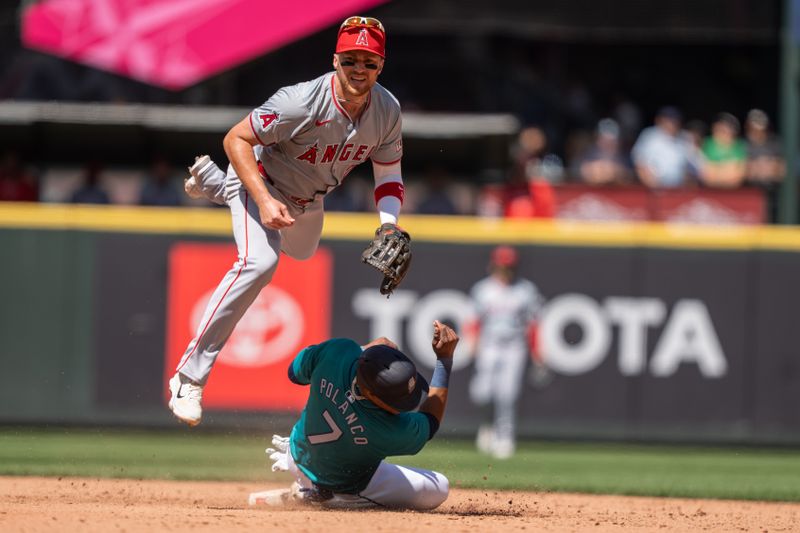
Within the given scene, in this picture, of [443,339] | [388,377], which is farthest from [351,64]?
[388,377]

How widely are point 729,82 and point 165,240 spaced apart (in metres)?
8.01

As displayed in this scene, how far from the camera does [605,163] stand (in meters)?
13.7

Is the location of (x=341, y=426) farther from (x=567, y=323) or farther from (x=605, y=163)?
(x=605, y=163)

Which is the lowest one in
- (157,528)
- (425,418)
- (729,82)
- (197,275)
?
(157,528)

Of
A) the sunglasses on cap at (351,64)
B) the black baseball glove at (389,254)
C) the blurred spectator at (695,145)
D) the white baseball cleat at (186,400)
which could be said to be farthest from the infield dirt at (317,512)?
the blurred spectator at (695,145)

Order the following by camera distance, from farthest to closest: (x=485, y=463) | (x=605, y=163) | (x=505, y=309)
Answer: (x=605, y=163)
(x=505, y=309)
(x=485, y=463)

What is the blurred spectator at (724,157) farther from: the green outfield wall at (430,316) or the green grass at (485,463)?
the green grass at (485,463)

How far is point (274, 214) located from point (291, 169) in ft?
1.90

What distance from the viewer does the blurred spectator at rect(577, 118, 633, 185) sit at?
13.5 m

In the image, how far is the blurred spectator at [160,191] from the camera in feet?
41.9

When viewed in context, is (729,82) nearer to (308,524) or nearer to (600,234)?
(600,234)

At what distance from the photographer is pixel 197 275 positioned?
12.1 meters

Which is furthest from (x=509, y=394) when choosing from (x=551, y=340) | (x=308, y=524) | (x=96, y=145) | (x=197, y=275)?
(x=308, y=524)

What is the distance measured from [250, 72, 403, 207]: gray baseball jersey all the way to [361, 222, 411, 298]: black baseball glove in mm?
452
